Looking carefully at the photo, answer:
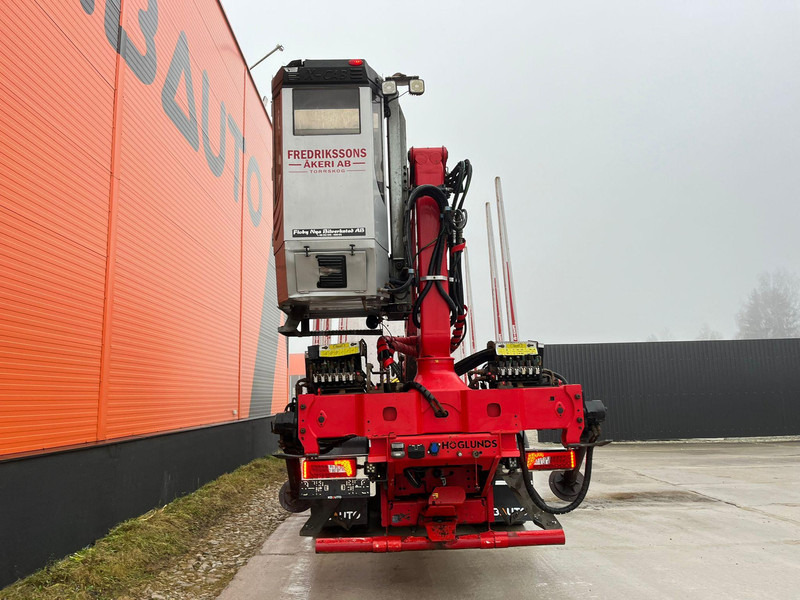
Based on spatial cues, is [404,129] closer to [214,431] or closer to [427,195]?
[427,195]

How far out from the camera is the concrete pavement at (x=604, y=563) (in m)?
4.32

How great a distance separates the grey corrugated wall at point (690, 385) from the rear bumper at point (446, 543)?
13.2 meters

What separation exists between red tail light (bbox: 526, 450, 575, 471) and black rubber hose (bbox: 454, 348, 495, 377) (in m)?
1.07

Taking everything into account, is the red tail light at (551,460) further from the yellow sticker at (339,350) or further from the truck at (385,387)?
the yellow sticker at (339,350)

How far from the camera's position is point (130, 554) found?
5031mm

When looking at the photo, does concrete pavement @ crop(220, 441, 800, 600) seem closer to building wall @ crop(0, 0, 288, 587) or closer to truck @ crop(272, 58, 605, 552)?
truck @ crop(272, 58, 605, 552)

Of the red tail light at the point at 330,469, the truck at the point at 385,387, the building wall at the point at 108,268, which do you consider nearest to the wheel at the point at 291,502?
the truck at the point at 385,387

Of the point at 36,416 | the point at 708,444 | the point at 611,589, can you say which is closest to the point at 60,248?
the point at 36,416

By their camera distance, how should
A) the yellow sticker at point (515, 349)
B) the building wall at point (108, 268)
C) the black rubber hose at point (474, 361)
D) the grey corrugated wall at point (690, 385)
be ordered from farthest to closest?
1. the grey corrugated wall at point (690, 385)
2. the black rubber hose at point (474, 361)
3. the yellow sticker at point (515, 349)
4. the building wall at point (108, 268)

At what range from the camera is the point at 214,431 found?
9086mm

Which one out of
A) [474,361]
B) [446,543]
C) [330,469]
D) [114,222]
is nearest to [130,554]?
[330,469]

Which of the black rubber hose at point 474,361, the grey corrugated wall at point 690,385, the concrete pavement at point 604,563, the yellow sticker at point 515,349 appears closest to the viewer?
the concrete pavement at point 604,563

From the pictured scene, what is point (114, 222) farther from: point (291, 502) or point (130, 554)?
point (291, 502)

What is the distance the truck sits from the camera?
408 cm
